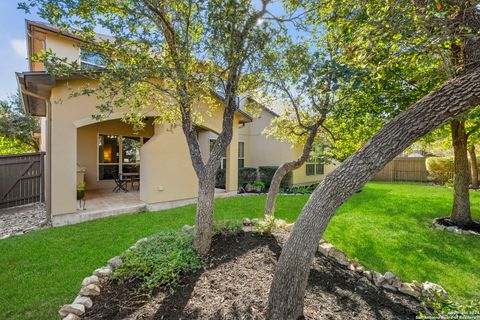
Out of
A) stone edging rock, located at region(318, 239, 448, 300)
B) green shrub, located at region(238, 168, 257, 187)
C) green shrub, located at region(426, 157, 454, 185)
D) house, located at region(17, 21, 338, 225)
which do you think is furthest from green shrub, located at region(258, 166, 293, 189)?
green shrub, located at region(426, 157, 454, 185)

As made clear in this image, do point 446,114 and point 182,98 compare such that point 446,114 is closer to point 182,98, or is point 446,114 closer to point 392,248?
point 182,98

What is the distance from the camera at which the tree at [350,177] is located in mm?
2324

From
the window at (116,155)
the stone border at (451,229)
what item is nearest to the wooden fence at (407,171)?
the stone border at (451,229)

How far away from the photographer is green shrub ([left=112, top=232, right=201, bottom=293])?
342cm

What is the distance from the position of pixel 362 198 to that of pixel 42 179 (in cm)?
1424

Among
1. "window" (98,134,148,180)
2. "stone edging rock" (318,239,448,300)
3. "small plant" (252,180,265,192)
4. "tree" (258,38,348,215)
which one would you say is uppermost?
"tree" (258,38,348,215)

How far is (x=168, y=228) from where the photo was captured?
21.3 feet

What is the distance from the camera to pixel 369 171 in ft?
8.23

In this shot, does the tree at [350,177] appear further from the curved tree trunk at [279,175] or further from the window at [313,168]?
the window at [313,168]

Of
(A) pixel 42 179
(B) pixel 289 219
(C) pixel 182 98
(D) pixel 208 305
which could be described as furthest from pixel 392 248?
(A) pixel 42 179

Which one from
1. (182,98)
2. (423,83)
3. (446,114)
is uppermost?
(423,83)

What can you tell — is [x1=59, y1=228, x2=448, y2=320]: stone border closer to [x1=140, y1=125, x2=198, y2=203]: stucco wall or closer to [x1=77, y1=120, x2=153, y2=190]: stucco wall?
[x1=140, y1=125, x2=198, y2=203]: stucco wall

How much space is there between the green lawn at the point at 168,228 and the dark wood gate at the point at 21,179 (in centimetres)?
432

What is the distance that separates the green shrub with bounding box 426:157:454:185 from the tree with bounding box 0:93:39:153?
96.3 ft
